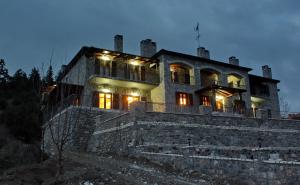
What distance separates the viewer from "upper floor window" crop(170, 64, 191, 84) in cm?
3475

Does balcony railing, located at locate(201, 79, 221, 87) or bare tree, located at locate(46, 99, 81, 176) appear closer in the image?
bare tree, located at locate(46, 99, 81, 176)

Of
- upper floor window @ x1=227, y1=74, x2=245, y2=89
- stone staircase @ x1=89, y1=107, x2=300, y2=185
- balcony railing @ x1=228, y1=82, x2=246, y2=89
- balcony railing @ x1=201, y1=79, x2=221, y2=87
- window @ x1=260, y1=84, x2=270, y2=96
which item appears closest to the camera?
stone staircase @ x1=89, y1=107, x2=300, y2=185

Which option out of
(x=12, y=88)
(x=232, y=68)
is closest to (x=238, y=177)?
(x=232, y=68)

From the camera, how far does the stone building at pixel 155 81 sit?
1211 inches

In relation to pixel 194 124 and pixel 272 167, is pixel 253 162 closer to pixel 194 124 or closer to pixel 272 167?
pixel 272 167

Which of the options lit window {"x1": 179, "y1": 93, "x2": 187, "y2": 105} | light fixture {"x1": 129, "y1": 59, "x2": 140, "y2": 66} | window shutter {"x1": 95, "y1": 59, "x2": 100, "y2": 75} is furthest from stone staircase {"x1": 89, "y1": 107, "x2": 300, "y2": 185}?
light fixture {"x1": 129, "y1": 59, "x2": 140, "y2": 66}

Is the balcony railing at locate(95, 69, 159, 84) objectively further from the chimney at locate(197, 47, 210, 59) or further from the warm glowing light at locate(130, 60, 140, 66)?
the chimney at locate(197, 47, 210, 59)

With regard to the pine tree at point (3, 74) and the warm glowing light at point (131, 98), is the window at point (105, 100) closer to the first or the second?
the warm glowing light at point (131, 98)

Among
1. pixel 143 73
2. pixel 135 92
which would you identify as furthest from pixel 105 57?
pixel 135 92

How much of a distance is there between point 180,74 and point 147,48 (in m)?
4.29

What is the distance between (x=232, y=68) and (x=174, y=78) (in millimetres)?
7652

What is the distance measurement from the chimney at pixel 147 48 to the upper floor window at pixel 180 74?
2.66m

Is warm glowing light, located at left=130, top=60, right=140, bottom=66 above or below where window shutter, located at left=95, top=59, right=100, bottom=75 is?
above

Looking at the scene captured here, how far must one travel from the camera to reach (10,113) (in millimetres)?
37719
